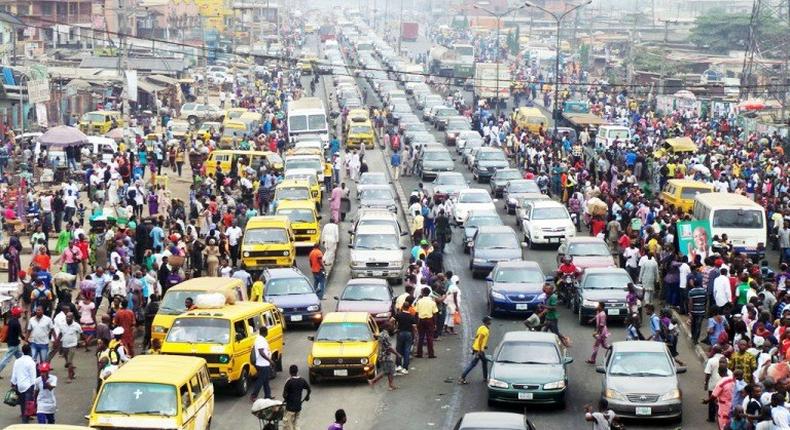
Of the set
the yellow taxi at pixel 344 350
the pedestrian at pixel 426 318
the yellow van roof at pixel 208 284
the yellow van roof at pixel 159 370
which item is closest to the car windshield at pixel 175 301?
the yellow van roof at pixel 208 284

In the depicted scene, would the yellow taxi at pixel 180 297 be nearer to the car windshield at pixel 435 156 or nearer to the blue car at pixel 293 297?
the blue car at pixel 293 297

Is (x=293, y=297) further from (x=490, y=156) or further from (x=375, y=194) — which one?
(x=490, y=156)

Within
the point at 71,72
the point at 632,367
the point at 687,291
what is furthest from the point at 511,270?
the point at 71,72

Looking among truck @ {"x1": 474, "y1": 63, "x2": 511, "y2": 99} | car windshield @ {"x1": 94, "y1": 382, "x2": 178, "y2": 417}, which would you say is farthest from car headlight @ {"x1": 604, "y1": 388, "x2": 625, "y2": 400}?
truck @ {"x1": 474, "y1": 63, "x2": 511, "y2": 99}

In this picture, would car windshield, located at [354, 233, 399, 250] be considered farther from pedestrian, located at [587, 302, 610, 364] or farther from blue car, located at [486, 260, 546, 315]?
pedestrian, located at [587, 302, 610, 364]

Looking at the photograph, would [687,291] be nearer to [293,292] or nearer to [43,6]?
[293,292]

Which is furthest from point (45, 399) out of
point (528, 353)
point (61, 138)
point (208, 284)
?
point (61, 138)
